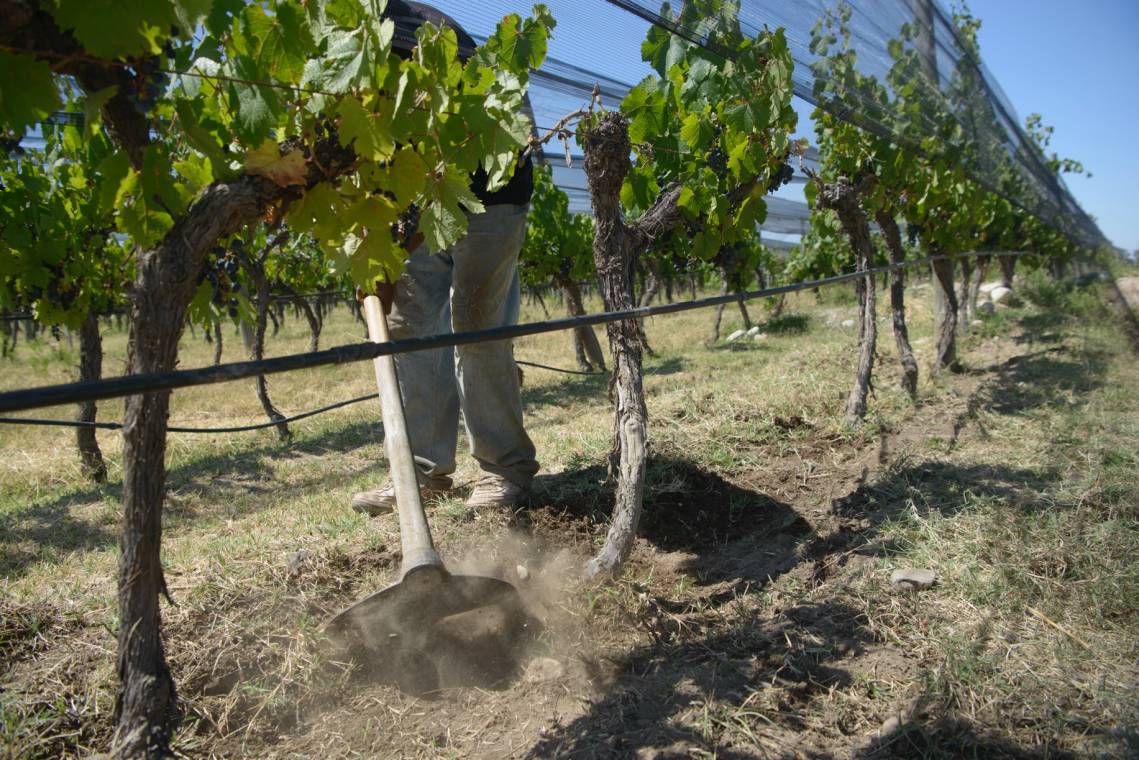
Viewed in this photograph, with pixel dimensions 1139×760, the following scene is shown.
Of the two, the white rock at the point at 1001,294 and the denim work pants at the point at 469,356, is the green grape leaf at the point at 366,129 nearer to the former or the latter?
the denim work pants at the point at 469,356

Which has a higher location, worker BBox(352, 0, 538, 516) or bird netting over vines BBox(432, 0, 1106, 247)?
bird netting over vines BBox(432, 0, 1106, 247)

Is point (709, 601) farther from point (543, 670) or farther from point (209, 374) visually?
point (209, 374)

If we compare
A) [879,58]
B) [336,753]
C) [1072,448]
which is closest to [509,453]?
[336,753]

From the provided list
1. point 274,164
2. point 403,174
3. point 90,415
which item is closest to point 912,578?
point 403,174

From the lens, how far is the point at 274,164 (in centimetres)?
142

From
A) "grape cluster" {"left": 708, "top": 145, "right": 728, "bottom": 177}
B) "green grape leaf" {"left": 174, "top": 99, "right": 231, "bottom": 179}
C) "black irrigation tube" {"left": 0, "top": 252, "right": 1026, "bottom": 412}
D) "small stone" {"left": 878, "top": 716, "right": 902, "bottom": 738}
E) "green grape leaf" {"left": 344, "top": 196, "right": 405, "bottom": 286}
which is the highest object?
"grape cluster" {"left": 708, "top": 145, "right": 728, "bottom": 177}

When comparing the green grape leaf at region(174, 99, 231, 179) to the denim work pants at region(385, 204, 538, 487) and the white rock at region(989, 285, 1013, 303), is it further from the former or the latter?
the white rock at region(989, 285, 1013, 303)

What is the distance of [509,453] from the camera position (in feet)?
9.32

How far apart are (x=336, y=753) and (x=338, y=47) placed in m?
1.44

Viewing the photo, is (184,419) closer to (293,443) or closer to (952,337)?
(293,443)

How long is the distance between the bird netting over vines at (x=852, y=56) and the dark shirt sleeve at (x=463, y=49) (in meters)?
0.59

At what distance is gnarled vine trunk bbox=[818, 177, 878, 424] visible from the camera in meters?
4.04

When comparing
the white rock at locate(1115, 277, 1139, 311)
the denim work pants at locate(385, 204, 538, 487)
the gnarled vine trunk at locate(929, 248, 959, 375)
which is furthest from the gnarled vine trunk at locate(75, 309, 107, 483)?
the white rock at locate(1115, 277, 1139, 311)

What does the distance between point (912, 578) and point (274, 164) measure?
1.97m
